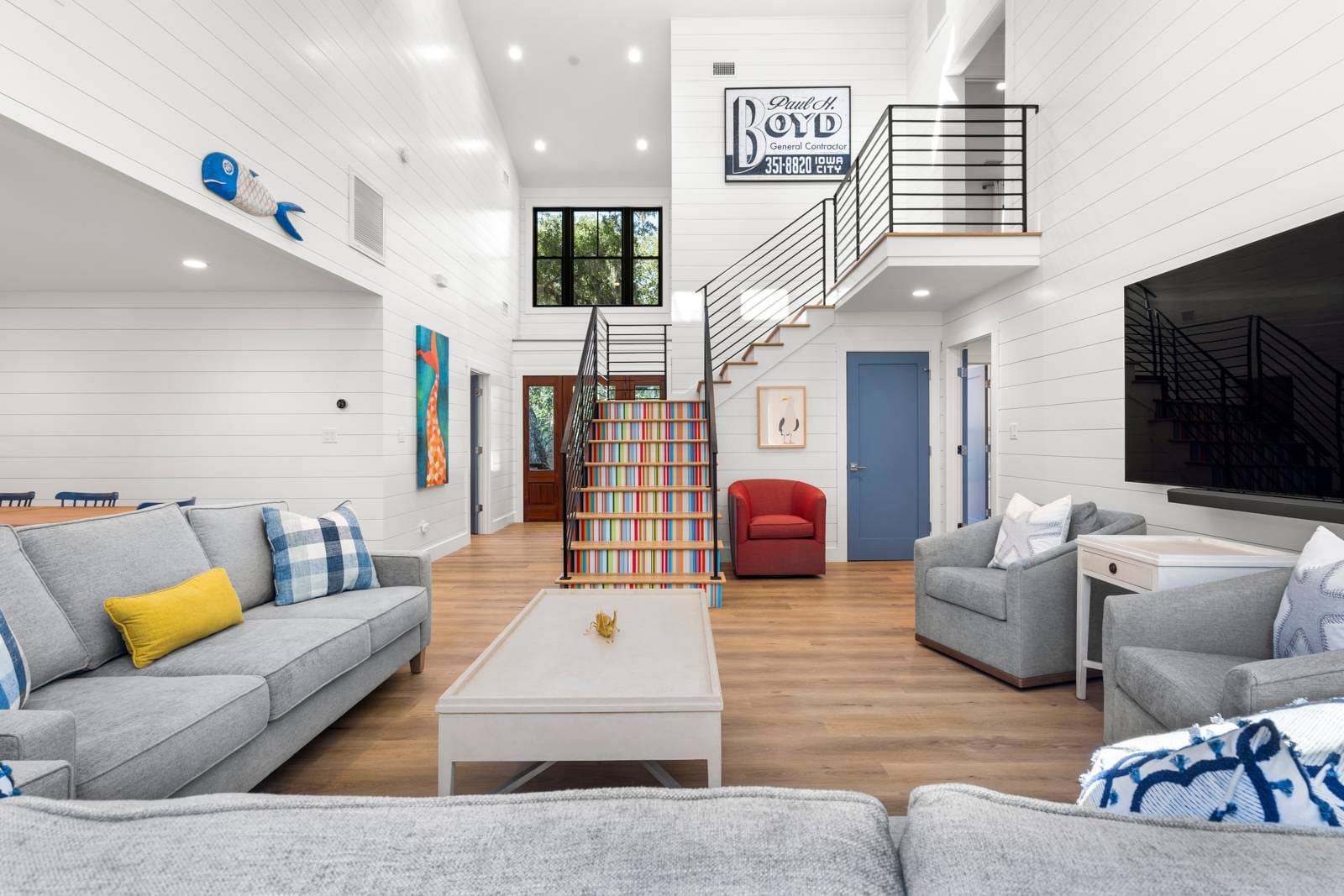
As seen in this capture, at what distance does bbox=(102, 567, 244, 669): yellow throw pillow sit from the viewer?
2213mm

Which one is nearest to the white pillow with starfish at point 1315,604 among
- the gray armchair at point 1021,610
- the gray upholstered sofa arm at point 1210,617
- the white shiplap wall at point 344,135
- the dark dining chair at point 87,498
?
the gray upholstered sofa arm at point 1210,617

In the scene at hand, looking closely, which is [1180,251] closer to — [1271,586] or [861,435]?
[1271,586]

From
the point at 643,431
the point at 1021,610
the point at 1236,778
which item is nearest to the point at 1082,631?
the point at 1021,610

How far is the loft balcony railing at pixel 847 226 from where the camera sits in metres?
6.18

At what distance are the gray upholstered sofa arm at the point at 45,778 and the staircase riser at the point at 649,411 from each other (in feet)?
18.0

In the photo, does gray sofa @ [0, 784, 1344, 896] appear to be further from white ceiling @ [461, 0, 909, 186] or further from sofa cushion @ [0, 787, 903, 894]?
white ceiling @ [461, 0, 909, 186]

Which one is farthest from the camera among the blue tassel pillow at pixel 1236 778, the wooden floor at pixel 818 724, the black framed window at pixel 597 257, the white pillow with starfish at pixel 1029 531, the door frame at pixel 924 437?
the black framed window at pixel 597 257

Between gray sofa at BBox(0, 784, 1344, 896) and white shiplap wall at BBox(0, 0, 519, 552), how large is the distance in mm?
3114

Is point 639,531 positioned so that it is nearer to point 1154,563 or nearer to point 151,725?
point 1154,563

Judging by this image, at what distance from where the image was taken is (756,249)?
291 inches

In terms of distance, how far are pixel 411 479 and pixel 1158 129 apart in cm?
574

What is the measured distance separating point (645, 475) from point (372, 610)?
337 cm

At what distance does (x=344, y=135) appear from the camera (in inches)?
192

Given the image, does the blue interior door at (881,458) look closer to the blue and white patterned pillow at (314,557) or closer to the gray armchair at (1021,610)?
the gray armchair at (1021,610)
